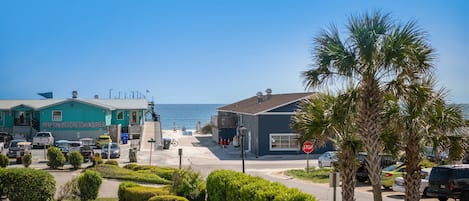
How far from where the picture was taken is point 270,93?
5650 centimetres

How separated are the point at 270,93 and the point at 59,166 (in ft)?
93.0

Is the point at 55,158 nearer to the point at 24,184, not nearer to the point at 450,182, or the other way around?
the point at 24,184

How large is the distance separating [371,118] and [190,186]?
668cm

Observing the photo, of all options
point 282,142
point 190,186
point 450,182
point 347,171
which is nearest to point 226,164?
point 282,142

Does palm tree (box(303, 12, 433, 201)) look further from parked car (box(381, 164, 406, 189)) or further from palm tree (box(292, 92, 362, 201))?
parked car (box(381, 164, 406, 189))

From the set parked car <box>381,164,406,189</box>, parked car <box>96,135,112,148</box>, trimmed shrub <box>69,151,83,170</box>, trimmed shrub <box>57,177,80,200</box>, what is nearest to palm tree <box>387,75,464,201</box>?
parked car <box>381,164,406,189</box>

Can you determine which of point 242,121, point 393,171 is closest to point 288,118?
point 242,121

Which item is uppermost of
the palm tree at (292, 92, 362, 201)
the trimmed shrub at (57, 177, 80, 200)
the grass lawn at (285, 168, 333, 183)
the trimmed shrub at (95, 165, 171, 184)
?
the palm tree at (292, 92, 362, 201)

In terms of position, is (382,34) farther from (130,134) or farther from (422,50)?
(130,134)

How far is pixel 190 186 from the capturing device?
665 inches

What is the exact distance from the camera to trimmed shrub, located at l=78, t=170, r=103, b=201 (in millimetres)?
18625

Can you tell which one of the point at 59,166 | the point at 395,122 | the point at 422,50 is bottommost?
the point at 59,166

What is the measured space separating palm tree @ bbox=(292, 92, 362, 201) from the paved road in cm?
751

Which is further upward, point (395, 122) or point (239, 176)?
point (395, 122)
